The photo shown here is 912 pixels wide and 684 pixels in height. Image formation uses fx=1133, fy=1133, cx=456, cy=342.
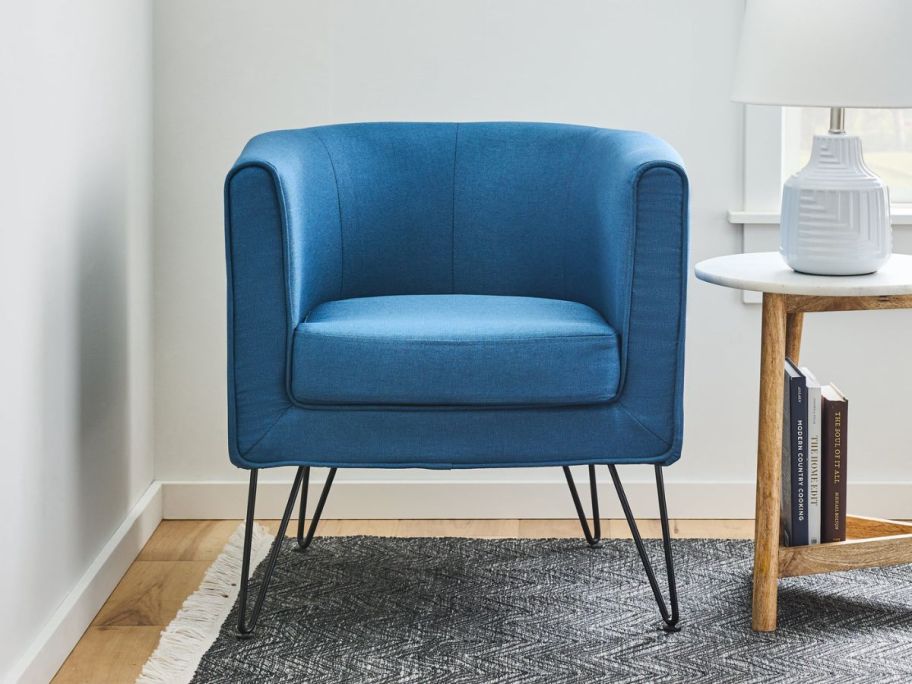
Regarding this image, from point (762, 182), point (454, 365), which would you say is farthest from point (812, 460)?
point (762, 182)

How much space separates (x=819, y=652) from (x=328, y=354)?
0.86 m

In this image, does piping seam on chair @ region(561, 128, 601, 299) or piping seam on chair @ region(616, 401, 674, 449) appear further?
piping seam on chair @ region(561, 128, 601, 299)

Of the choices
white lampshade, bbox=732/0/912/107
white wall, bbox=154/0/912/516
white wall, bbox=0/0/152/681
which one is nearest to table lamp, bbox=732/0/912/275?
white lampshade, bbox=732/0/912/107

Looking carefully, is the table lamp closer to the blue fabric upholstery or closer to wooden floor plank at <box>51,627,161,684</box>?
the blue fabric upholstery

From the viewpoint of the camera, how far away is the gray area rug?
1.66 meters

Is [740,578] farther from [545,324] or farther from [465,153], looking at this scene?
[465,153]

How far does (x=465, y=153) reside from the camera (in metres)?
2.13

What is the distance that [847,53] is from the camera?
1.65 metres

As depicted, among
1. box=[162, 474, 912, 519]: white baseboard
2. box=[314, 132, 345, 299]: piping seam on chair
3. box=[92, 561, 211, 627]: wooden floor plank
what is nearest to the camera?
box=[92, 561, 211, 627]: wooden floor plank

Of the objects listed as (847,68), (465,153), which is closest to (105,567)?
(465,153)

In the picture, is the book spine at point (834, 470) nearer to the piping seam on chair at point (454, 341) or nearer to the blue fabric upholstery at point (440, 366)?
the blue fabric upholstery at point (440, 366)

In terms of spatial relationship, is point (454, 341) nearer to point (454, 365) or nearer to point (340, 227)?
point (454, 365)

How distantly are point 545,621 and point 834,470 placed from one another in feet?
1.72

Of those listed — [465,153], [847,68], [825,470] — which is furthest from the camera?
[465,153]
